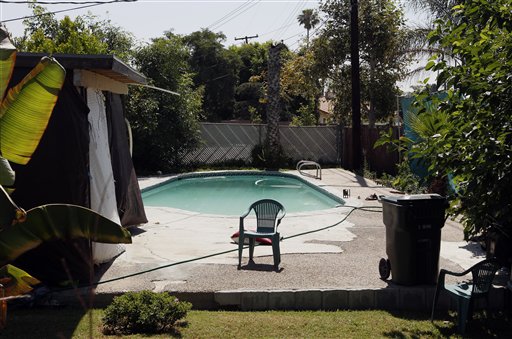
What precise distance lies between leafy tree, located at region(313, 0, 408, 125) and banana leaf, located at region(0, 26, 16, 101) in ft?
72.2

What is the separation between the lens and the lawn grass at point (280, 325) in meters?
5.95

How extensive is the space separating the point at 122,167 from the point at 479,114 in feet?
20.3

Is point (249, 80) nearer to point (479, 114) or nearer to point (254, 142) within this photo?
point (254, 142)

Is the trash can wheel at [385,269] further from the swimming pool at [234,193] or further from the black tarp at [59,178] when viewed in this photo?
the swimming pool at [234,193]

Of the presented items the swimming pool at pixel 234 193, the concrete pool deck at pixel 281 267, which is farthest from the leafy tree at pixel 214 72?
the concrete pool deck at pixel 281 267

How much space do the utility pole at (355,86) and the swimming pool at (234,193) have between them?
9.26ft

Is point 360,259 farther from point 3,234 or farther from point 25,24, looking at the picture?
point 25,24

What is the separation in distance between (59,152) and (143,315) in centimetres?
271

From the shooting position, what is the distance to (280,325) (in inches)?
248

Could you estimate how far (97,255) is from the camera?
8.21m

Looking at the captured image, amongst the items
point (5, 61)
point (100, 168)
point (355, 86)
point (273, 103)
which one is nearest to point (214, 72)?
point (273, 103)

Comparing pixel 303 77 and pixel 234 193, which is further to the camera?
pixel 303 77

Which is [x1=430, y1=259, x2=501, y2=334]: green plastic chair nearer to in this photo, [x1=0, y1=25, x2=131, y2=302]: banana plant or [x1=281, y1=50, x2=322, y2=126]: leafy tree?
[x1=0, y1=25, x2=131, y2=302]: banana plant

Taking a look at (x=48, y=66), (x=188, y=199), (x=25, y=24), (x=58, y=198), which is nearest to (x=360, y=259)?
(x=58, y=198)
